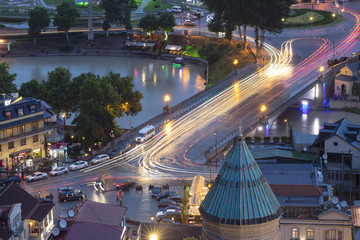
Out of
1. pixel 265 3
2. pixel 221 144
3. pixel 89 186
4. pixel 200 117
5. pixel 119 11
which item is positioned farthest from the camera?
pixel 119 11

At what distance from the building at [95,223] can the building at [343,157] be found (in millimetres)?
21779

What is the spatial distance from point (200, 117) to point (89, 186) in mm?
25112

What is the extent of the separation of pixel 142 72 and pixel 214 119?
168 feet

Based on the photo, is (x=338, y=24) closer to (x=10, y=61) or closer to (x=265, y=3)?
(x=265, y=3)

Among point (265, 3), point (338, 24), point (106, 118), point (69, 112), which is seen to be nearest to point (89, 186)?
point (106, 118)

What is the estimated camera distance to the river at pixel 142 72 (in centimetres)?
11455

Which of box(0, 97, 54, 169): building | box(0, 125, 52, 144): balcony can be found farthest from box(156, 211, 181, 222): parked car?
box(0, 125, 52, 144): balcony

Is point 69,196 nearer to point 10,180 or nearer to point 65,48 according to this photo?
point 10,180

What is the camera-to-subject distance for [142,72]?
140375mm

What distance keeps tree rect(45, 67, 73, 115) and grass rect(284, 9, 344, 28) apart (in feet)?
195

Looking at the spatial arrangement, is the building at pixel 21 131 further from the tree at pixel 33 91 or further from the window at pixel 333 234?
the window at pixel 333 234

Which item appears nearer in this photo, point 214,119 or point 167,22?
point 214,119

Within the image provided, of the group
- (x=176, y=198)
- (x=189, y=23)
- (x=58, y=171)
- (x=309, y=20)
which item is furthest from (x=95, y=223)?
(x=189, y=23)

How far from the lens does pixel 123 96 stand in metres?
95.0
